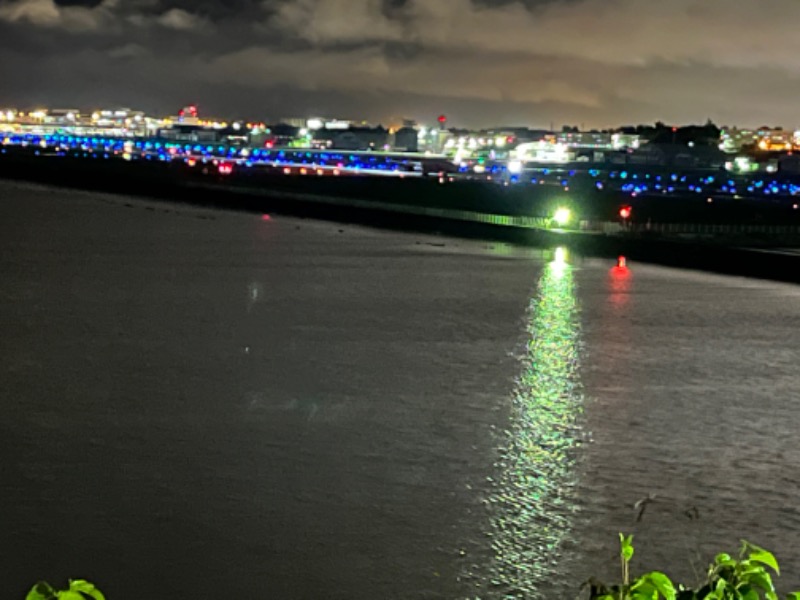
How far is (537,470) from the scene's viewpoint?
1276 centimetres

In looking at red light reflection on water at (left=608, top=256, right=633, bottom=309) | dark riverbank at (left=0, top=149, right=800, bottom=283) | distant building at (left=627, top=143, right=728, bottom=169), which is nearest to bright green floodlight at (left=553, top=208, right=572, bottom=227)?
dark riverbank at (left=0, top=149, right=800, bottom=283)

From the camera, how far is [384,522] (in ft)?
35.0

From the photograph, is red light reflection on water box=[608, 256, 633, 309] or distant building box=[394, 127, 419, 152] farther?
distant building box=[394, 127, 419, 152]

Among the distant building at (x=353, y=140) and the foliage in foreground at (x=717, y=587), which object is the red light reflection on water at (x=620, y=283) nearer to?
the foliage in foreground at (x=717, y=587)

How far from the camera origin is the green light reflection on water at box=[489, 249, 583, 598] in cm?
985

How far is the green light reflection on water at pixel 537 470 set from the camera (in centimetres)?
985

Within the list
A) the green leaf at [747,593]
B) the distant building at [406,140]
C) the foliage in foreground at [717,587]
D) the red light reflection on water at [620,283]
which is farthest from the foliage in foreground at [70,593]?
the distant building at [406,140]

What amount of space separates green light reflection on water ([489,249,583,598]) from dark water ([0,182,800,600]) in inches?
1.5

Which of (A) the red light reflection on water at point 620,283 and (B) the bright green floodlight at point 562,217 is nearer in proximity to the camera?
(A) the red light reflection on water at point 620,283

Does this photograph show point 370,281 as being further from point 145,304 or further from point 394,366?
point 394,366

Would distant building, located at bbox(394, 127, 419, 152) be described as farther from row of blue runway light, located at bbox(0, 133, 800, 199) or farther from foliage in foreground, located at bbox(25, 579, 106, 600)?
foliage in foreground, located at bbox(25, 579, 106, 600)

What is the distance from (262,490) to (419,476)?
1.49 m

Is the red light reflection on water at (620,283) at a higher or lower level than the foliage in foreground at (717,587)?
lower

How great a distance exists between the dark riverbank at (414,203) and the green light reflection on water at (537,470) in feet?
50.1
